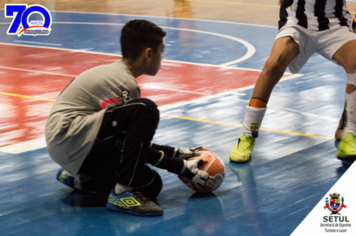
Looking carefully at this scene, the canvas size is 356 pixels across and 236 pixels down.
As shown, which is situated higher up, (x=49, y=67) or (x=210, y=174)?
(x=210, y=174)

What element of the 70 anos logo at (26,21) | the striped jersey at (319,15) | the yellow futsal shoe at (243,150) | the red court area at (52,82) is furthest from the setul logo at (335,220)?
the 70 anos logo at (26,21)

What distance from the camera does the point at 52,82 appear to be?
7047 millimetres

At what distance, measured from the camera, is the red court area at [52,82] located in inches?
207

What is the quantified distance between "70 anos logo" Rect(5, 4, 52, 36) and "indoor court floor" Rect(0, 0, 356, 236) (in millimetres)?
891

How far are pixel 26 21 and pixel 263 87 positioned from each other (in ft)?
35.5

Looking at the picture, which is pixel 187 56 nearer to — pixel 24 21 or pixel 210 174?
pixel 210 174

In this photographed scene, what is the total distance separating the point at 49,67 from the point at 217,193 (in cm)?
541

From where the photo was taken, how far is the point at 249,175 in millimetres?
3682

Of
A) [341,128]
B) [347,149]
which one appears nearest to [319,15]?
[341,128]

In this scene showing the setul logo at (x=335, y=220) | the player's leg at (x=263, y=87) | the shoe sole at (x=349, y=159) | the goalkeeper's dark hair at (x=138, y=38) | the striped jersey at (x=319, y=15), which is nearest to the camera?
the setul logo at (x=335, y=220)

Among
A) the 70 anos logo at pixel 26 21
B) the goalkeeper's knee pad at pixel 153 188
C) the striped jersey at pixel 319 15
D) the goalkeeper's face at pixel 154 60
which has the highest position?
the striped jersey at pixel 319 15

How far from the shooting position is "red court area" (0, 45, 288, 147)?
207 inches

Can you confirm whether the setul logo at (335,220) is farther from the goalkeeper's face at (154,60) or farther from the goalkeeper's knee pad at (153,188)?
the goalkeeper's face at (154,60)

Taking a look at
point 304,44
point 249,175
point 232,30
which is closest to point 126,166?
point 249,175
